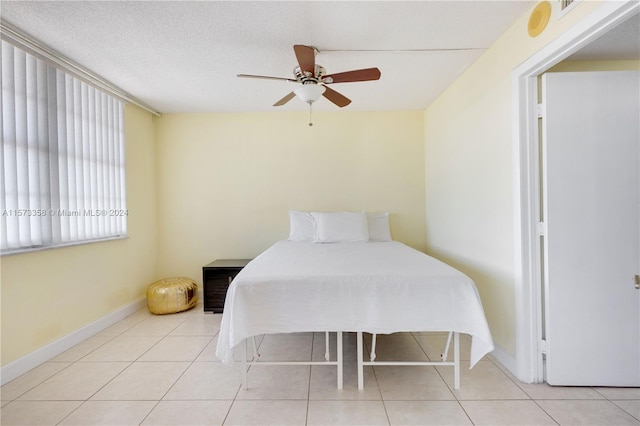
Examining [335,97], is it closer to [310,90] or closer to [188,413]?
[310,90]

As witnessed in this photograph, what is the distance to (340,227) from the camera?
3.31 meters

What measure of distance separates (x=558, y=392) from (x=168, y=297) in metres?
3.45

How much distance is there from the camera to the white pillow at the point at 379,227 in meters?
3.44

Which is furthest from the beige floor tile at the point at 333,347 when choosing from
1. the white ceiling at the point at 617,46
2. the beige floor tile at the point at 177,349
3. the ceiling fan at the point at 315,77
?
the white ceiling at the point at 617,46

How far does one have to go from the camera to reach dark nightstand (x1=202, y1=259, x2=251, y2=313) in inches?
125

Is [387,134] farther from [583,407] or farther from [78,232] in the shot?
[78,232]

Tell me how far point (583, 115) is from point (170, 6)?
262cm

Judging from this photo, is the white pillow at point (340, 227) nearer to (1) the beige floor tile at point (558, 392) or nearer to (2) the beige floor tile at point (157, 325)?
(2) the beige floor tile at point (157, 325)

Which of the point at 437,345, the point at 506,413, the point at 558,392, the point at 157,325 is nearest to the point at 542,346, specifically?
the point at 558,392

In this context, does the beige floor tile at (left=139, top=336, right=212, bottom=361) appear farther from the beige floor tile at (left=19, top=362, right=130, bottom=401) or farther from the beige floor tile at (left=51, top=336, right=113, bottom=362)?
the beige floor tile at (left=51, top=336, right=113, bottom=362)

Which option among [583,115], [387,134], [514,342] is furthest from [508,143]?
[387,134]

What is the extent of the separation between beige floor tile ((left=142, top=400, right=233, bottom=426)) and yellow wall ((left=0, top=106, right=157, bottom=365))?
1249mm

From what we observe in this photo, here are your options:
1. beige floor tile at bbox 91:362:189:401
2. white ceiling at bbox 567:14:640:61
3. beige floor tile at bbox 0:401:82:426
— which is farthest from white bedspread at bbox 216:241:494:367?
white ceiling at bbox 567:14:640:61

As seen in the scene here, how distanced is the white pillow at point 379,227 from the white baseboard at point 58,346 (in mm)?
2869
